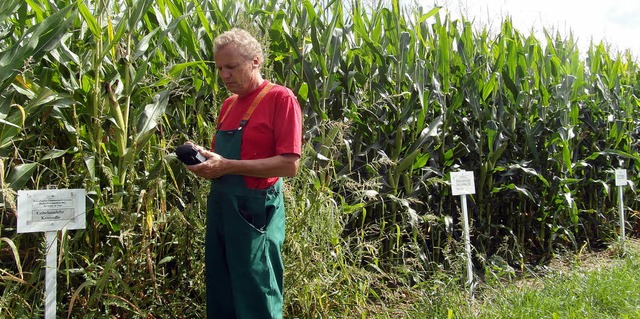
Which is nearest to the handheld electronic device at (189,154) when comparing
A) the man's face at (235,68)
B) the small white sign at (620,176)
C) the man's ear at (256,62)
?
the man's face at (235,68)

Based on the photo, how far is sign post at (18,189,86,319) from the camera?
2197 mm

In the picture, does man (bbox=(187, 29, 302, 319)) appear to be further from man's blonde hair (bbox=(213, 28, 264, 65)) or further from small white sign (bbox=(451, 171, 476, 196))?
small white sign (bbox=(451, 171, 476, 196))

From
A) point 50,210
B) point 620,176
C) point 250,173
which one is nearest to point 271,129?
point 250,173

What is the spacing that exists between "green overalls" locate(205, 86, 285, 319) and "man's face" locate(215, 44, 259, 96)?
0.09 m

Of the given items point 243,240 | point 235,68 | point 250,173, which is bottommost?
point 243,240

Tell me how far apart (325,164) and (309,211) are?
692 mm

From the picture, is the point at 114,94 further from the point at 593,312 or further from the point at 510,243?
the point at 510,243

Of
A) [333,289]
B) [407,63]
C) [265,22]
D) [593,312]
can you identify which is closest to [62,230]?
[333,289]

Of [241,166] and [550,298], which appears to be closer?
[241,166]

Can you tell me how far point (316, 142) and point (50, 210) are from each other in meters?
1.66

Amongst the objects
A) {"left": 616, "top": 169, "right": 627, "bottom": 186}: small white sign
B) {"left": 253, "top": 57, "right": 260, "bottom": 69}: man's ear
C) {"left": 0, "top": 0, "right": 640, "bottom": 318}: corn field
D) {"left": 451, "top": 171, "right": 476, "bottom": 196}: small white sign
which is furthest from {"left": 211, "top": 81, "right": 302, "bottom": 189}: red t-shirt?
{"left": 616, "top": 169, "right": 627, "bottom": 186}: small white sign

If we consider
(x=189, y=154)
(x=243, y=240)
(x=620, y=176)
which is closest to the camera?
(x=189, y=154)

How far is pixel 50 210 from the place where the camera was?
2.26 meters

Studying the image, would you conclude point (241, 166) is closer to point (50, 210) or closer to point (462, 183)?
point (50, 210)
